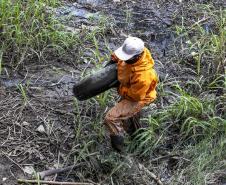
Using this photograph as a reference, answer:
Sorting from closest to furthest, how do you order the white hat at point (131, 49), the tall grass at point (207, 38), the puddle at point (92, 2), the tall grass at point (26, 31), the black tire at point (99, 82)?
1. the white hat at point (131, 49)
2. the black tire at point (99, 82)
3. the tall grass at point (26, 31)
4. the tall grass at point (207, 38)
5. the puddle at point (92, 2)

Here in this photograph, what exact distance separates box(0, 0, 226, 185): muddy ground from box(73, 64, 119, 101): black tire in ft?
1.42

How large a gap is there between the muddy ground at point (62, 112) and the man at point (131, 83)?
0.30 m

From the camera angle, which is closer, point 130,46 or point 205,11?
point 130,46

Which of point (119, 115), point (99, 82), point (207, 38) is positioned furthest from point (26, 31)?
point (207, 38)

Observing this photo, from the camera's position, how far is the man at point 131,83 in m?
4.10

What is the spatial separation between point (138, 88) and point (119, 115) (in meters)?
0.34

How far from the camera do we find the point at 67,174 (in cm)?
439

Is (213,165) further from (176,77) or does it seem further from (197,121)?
(176,77)

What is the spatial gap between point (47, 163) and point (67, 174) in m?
0.21

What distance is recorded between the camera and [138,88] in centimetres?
418

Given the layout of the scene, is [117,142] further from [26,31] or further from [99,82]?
[26,31]

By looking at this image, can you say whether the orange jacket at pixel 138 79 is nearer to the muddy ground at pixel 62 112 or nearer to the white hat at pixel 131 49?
the white hat at pixel 131 49

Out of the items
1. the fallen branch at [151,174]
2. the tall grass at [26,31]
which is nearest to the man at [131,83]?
the fallen branch at [151,174]

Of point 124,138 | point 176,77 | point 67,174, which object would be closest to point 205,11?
point 176,77
